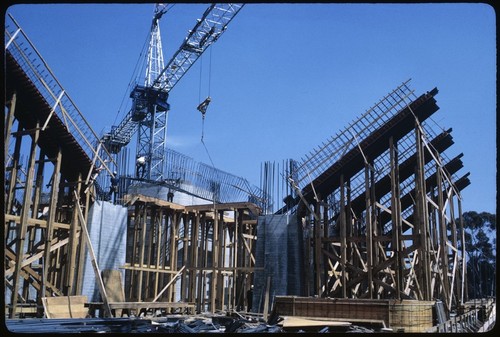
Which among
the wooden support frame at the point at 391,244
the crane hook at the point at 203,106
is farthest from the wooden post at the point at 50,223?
the crane hook at the point at 203,106

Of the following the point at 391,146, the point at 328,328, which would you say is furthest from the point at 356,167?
the point at 328,328

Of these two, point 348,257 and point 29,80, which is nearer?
point 29,80

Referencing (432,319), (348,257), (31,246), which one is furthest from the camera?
(348,257)

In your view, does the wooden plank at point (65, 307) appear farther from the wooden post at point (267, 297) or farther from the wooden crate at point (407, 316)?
the wooden crate at point (407, 316)

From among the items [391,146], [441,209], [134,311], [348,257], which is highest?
[391,146]

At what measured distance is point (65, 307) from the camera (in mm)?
17688

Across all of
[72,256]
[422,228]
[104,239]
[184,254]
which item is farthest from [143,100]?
[422,228]

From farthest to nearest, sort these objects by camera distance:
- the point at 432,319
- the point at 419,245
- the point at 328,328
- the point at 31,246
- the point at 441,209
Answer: the point at 441,209 → the point at 31,246 → the point at 419,245 → the point at 432,319 → the point at 328,328

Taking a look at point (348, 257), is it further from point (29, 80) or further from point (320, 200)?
point (29, 80)

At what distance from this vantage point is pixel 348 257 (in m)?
27.2

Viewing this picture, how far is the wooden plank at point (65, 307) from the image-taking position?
16.9 meters

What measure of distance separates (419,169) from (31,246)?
52.6ft

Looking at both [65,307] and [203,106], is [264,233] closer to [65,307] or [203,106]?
[65,307]

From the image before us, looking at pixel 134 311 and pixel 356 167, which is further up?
pixel 356 167
